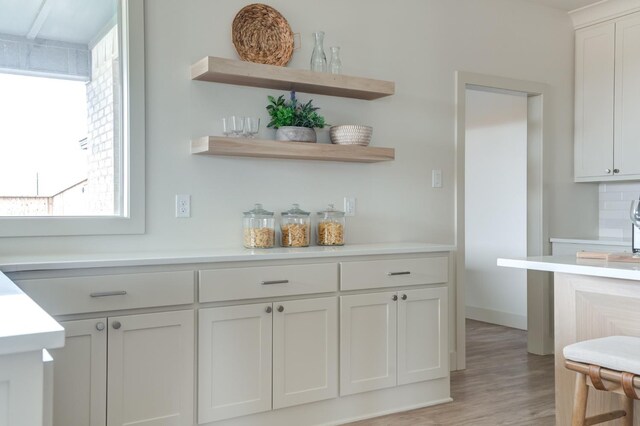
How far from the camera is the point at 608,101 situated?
453cm

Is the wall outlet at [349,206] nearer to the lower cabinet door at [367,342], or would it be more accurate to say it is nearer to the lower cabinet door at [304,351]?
the lower cabinet door at [367,342]

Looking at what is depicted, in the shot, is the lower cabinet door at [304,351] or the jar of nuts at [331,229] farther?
the jar of nuts at [331,229]

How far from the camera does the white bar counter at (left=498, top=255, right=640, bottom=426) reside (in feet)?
7.79

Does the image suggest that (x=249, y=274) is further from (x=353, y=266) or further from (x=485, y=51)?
(x=485, y=51)

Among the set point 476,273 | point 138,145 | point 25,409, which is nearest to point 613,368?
point 25,409

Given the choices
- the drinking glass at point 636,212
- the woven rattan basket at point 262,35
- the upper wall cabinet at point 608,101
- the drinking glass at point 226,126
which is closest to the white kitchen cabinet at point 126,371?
the drinking glass at point 226,126

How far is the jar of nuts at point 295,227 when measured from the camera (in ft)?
10.7

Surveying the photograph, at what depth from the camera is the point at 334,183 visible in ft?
11.8

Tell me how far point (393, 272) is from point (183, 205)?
1142mm

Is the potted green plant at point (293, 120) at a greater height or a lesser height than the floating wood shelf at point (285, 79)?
lesser

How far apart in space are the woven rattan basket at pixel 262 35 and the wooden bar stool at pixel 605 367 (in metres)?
2.12

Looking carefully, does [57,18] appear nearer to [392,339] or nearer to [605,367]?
[392,339]

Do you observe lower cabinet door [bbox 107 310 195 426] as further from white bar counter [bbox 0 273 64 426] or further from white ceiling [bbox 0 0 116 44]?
white bar counter [bbox 0 273 64 426]

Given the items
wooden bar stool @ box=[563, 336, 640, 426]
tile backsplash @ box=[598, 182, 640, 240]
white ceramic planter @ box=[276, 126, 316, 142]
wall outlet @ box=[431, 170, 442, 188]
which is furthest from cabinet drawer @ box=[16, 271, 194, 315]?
tile backsplash @ box=[598, 182, 640, 240]
